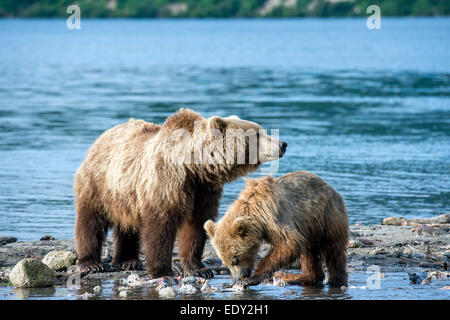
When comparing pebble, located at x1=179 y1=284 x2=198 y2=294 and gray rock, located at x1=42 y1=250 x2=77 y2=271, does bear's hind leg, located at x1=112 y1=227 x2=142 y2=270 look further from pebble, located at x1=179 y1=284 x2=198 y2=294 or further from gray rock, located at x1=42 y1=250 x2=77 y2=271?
pebble, located at x1=179 y1=284 x2=198 y2=294

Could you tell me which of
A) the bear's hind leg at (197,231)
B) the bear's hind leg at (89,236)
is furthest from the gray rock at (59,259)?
the bear's hind leg at (197,231)

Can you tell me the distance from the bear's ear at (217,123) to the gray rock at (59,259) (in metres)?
2.42

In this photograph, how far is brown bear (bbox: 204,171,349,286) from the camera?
7.57m

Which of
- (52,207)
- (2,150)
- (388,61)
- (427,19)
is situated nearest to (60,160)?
(2,150)

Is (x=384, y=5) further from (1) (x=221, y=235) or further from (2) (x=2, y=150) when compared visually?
(1) (x=221, y=235)

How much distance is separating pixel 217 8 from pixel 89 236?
132m

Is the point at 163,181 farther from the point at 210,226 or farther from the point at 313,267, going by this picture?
the point at 313,267

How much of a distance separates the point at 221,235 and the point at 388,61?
164 feet

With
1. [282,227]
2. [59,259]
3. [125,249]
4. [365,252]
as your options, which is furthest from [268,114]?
[282,227]

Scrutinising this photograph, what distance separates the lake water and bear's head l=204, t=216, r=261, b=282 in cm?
438

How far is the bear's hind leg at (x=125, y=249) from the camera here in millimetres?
9164

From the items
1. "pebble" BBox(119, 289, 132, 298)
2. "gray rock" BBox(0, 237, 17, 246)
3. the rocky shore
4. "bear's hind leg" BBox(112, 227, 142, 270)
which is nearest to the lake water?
"gray rock" BBox(0, 237, 17, 246)

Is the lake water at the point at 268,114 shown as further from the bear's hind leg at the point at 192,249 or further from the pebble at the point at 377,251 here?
the bear's hind leg at the point at 192,249

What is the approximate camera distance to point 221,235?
764cm
